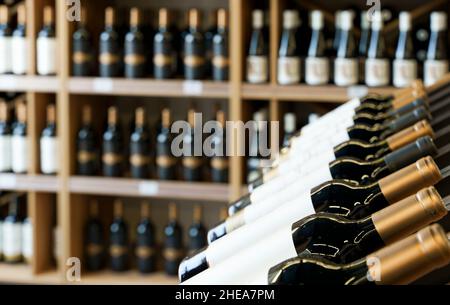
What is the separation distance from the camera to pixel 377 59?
2.71 m

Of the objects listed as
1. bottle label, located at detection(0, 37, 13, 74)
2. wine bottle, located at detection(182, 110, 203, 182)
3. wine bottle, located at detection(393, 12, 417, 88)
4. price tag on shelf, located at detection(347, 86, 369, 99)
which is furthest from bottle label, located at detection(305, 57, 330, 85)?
bottle label, located at detection(0, 37, 13, 74)

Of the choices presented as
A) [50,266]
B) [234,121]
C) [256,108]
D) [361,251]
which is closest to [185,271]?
[361,251]

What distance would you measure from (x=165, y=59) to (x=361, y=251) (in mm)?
2375

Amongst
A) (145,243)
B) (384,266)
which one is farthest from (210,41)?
(384,266)

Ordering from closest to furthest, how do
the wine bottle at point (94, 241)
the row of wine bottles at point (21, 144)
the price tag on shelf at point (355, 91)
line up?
the price tag on shelf at point (355, 91) → the row of wine bottles at point (21, 144) → the wine bottle at point (94, 241)

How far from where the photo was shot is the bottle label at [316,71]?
2.72m

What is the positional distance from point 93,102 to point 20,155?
0.36m

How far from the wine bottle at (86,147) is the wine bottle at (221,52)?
530 millimetres

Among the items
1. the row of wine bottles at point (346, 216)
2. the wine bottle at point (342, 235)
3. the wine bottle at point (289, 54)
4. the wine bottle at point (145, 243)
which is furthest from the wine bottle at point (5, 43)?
the wine bottle at point (342, 235)

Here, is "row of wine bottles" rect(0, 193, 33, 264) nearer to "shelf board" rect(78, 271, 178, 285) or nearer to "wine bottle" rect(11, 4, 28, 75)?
"shelf board" rect(78, 271, 178, 285)

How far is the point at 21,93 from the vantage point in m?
3.23

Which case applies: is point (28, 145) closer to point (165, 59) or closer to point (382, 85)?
point (165, 59)

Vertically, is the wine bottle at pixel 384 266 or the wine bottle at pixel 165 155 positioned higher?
the wine bottle at pixel 165 155

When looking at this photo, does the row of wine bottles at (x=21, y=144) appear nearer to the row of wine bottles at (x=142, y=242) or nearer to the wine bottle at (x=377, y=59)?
the row of wine bottles at (x=142, y=242)
